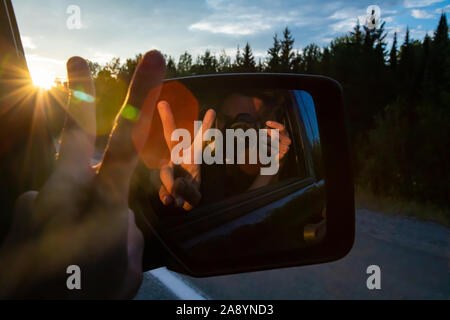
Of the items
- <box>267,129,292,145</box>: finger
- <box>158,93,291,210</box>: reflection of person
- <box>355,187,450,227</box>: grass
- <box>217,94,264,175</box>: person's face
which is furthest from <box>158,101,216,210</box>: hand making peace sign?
<box>355,187,450,227</box>: grass

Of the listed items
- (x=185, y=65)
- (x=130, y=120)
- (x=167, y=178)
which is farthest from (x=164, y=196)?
(x=185, y=65)

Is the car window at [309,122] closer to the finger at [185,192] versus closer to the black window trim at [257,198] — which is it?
the black window trim at [257,198]

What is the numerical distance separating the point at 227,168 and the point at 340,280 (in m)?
4.03

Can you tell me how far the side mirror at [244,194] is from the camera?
154cm

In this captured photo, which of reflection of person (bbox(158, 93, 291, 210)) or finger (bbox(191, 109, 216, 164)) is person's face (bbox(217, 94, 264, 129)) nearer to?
reflection of person (bbox(158, 93, 291, 210))

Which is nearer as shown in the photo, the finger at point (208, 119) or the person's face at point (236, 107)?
the finger at point (208, 119)

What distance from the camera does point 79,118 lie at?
38.9 inches

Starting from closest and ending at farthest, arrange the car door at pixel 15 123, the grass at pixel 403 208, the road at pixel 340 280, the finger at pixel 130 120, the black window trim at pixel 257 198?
the finger at pixel 130 120 → the car door at pixel 15 123 → the black window trim at pixel 257 198 → the road at pixel 340 280 → the grass at pixel 403 208

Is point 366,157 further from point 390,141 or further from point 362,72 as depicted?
point 362,72

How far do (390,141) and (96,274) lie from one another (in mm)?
12878

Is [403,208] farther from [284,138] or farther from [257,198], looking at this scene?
[257,198]

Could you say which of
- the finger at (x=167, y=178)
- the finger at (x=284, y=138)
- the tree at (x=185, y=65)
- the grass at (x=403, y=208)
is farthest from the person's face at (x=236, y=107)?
the tree at (x=185, y=65)

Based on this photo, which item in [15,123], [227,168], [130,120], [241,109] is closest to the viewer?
[130,120]
